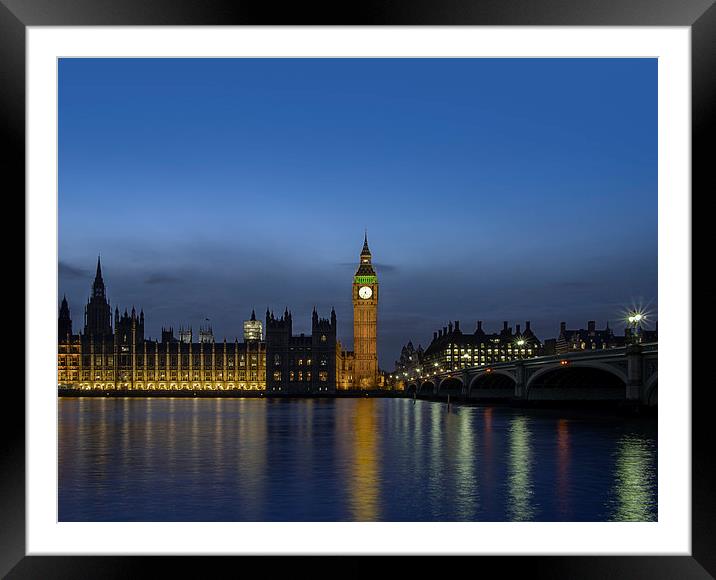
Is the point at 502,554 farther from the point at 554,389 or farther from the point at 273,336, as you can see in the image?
the point at 273,336

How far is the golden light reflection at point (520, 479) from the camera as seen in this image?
32.9ft

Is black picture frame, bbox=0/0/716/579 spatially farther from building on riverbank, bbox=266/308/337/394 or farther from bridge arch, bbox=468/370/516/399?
building on riverbank, bbox=266/308/337/394

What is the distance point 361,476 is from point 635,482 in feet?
16.0

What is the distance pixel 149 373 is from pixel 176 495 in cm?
8184

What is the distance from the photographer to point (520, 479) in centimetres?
1329

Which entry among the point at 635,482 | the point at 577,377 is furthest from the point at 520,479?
the point at 577,377

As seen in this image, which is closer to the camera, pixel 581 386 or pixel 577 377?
pixel 577 377

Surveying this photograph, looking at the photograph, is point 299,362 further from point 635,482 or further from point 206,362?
point 635,482

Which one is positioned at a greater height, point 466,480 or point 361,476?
point 466,480

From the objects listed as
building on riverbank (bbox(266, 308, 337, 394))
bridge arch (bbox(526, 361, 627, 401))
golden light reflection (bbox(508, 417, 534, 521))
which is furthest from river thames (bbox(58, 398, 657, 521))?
building on riverbank (bbox(266, 308, 337, 394))

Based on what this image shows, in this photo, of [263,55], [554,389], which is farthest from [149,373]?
[263,55]

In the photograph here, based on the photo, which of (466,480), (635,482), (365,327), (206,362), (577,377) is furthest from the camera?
(365,327)

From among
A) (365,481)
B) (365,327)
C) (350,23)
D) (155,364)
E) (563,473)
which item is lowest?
(155,364)

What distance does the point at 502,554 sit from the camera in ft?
15.3
